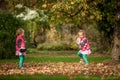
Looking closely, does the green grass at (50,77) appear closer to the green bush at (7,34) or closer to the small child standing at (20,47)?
the small child standing at (20,47)

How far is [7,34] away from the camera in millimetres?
26953

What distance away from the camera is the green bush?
26.7 meters

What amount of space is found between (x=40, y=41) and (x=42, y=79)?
32850 mm

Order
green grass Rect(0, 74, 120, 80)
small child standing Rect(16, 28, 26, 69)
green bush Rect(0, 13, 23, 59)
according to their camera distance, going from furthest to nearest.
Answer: green bush Rect(0, 13, 23, 59) → small child standing Rect(16, 28, 26, 69) → green grass Rect(0, 74, 120, 80)

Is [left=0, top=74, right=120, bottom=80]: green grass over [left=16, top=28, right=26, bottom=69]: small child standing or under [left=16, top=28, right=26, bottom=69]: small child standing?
under

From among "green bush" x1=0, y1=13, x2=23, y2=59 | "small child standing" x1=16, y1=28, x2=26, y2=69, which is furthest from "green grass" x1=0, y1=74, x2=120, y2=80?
"green bush" x1=0, y1=13, x2=23, y2=59

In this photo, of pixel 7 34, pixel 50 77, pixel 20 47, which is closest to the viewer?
pixel 50 77

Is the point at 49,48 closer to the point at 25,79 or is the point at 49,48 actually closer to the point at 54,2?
the point at 54,2

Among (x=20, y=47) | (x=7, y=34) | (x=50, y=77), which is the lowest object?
(x=50, y=77)

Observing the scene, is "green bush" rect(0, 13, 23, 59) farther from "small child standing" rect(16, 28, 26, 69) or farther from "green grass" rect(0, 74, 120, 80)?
"green grass" rect(0, 74, 120, 80)

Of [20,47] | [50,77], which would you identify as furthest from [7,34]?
[50,77]

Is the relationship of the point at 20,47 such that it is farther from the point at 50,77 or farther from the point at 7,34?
the point at 7,34

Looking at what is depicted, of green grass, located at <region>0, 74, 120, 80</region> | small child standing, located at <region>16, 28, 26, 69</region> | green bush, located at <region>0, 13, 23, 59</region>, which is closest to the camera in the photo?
green grass, located at <region>0, 74, 120, 80</region>

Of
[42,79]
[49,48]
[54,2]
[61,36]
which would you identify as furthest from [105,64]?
[61,36]
